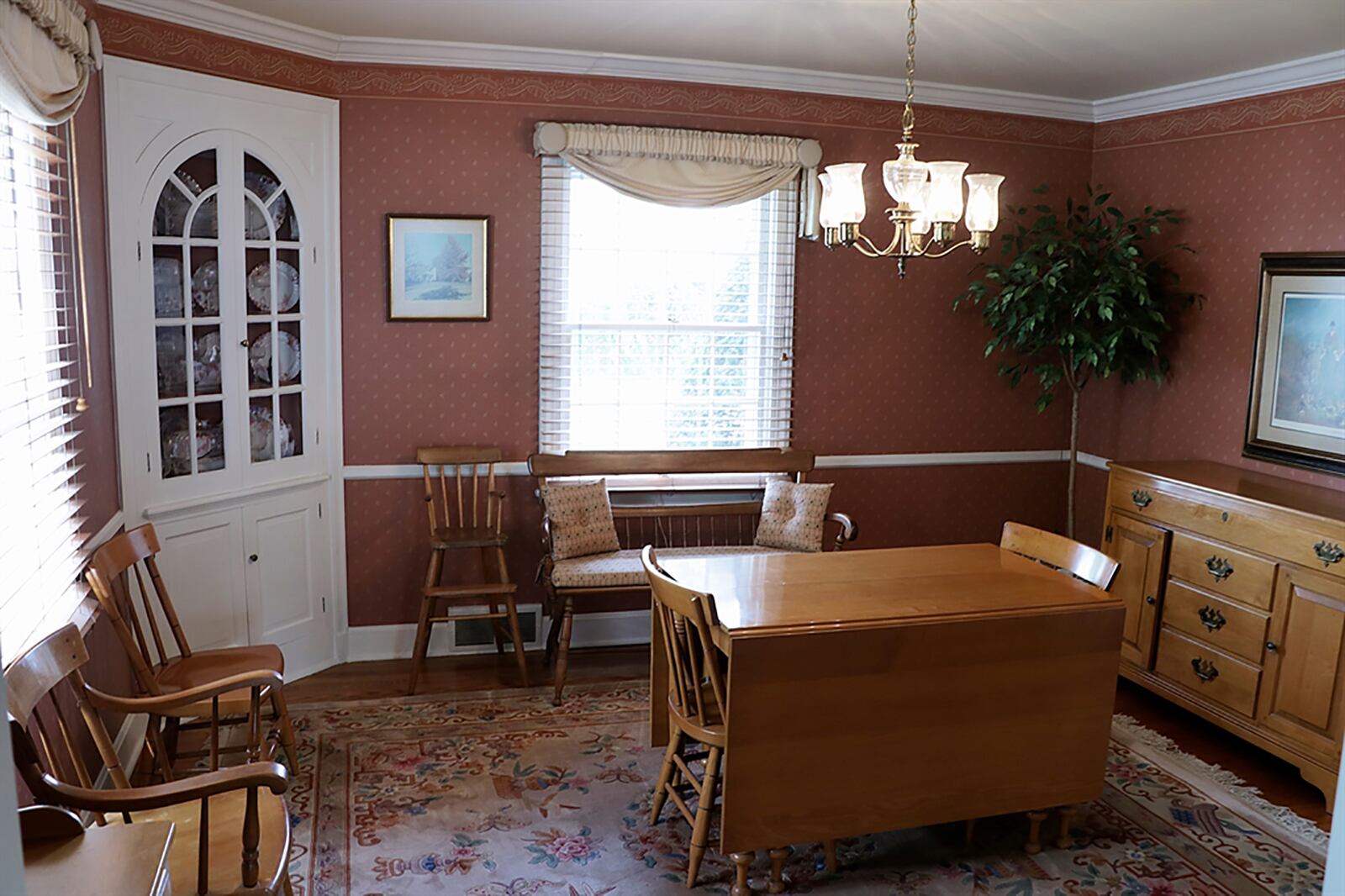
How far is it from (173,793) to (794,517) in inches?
115

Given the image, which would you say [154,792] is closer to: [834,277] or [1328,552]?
[1328,552]

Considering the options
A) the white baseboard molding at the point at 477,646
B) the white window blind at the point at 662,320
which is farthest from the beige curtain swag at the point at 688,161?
the white baseboard molding at the point at 477,646

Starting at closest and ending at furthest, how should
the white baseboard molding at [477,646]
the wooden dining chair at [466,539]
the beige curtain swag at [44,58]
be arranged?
the beige curtain swag at [44,58]
the wooden dining chair at [466,539]
the white baseboard molding at [477,646]

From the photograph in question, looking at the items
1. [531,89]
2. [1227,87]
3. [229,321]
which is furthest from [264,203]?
[1227,87]

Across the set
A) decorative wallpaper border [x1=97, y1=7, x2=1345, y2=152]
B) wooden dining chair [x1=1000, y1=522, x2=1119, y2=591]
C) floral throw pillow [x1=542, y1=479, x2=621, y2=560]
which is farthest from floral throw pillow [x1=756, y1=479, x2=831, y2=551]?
decorative wallpaper border [x1=97, y1=7, x2=1345, y2=152]

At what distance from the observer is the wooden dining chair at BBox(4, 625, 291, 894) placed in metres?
2.01

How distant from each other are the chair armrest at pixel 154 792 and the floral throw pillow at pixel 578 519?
221 cm

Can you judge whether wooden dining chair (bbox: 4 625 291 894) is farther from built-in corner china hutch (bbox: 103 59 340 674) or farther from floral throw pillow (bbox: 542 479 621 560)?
floral throw pillow (bbox: 542 479 621 560)

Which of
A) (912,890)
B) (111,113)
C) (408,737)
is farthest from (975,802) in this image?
(111,113)

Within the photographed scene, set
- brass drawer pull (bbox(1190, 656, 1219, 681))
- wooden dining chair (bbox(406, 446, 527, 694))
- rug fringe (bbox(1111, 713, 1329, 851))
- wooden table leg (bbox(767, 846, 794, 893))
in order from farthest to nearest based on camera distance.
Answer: wooden dining chair (bbox(406, 446, 527, 694)) → brass drawer pull (bbox(1190, 656, 1219, 681)) → rug fringe (bbox(1111, 713, 1329, 851)) → wooden table leg (bbox(767, 846, 794, 893))

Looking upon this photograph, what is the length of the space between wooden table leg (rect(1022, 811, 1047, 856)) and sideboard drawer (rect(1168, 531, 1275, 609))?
4.04ft

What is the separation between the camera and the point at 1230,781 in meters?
3.57

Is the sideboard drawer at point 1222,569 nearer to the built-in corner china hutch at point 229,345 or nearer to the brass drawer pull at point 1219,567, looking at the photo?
the brass drawer pull at point 1219,567

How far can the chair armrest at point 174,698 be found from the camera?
2.47 meters
